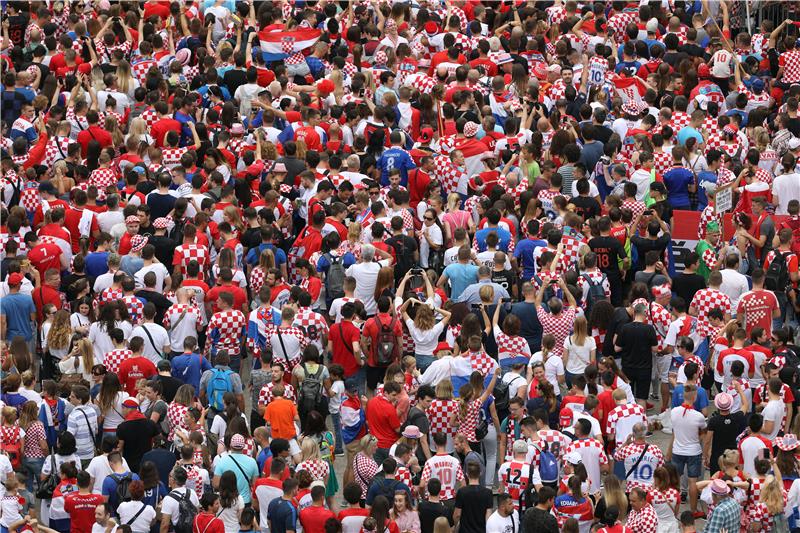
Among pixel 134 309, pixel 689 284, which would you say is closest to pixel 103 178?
pixel 134 309

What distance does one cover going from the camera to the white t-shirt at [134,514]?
16.8 meters

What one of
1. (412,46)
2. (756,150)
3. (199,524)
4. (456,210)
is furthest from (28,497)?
(412,46)

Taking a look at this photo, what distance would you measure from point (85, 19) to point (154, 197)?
7.94 metres

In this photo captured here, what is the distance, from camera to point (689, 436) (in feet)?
60.8

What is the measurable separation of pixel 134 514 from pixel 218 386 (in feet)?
7.46

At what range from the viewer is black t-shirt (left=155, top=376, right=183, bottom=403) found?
61.7 feet

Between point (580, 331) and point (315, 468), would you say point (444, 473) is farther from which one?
point (580, 331)

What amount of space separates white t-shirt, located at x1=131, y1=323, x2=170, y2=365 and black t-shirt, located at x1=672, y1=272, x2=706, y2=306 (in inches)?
241

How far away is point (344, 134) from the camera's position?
2480 cm

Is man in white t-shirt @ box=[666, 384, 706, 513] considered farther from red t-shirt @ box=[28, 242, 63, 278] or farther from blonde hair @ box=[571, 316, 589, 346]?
red t-shirt @ box=[28, 242, 63, 278]

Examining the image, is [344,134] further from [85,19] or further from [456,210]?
[85,19]

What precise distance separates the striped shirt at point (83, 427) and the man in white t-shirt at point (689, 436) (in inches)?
239

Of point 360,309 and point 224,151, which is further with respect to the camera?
point 224,151

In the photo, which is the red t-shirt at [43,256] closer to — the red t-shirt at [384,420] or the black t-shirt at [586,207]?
the red t-shirt at [384,420]
